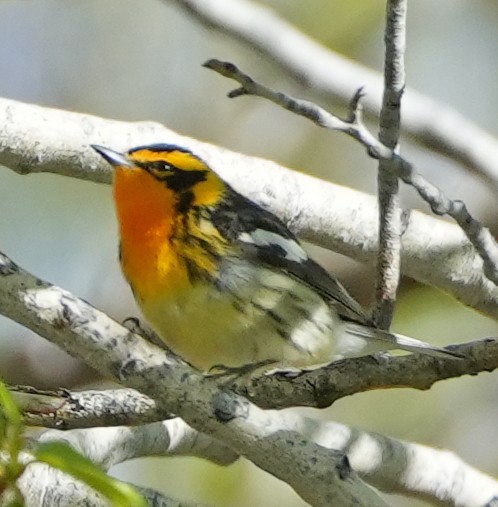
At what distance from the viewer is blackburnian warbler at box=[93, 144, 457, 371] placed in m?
2.37

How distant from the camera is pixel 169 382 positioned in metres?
1.46

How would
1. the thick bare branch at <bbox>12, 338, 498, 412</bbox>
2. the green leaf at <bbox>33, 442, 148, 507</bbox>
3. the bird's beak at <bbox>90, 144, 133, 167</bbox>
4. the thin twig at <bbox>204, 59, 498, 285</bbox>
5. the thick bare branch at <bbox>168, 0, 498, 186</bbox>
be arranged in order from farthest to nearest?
the thick bare branch at <bbox>168, 0, 498, 186</bbox> < the bird's beak at <bbox>90, 144, 133, 167</bbox> < the thick bare branch at <bbox>12, 338, 498, 412</bbox> < the thin twig at <bbox>204, 59, 498, 285</bbox> < the green leaf at <bbox>33, 442, 148, 507</bbox>

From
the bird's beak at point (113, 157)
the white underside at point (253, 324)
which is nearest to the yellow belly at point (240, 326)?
the white underside at point (253, 324)

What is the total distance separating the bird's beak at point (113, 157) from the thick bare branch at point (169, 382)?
963 millimetres

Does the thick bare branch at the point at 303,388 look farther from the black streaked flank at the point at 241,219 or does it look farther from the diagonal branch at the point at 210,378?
the black streaked flank at the point at 241,219

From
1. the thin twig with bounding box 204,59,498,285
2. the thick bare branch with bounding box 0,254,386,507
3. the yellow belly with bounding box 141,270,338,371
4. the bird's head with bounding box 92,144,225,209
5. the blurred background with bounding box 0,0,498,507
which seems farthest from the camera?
the blurred background with bounding box 0,0,498,507

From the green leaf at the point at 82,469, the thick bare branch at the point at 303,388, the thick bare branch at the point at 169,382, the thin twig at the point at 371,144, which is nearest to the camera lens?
the green leaf at the point at 82,469

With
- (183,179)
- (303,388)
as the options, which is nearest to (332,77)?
(183,179)

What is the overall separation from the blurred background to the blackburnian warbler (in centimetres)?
130

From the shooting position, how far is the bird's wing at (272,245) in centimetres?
253

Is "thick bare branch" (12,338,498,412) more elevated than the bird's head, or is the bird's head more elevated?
the bird's head

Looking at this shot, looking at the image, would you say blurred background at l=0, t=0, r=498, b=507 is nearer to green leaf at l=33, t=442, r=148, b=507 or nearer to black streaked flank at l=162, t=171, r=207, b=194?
black streaked flank at l=162, t=171, r=207, b=194

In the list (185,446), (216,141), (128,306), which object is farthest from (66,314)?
(216,141)

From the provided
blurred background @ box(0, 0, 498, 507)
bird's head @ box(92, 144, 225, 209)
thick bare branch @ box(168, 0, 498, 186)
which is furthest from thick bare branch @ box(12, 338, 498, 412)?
blurred background @ box(0, 0, 498, 507)
